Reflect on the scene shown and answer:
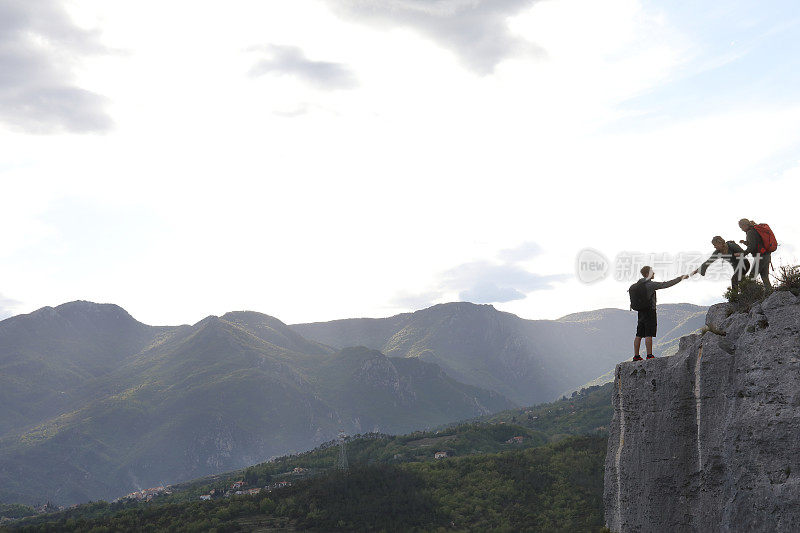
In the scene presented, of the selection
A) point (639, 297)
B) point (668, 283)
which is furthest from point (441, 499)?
point (668, 283)

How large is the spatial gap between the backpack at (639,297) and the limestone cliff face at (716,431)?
1.38 meters

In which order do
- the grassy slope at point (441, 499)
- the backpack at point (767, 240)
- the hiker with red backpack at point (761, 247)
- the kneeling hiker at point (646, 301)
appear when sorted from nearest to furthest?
the hiker with red backpack at point (761, 247), the backpack at point (767, 240), the kneeling hiker at point (646, 301), the grassy slope at point (441, 499)

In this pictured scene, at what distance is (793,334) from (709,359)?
1.79 metres

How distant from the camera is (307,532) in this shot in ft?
276

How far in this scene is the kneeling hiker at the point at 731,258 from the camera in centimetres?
1355

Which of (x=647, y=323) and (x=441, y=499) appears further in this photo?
(x=441, y=499)

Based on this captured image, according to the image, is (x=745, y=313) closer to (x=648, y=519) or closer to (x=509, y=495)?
(x=648, y=519)

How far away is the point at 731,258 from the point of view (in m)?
13.9

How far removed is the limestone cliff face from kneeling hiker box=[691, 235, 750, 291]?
1026 mm

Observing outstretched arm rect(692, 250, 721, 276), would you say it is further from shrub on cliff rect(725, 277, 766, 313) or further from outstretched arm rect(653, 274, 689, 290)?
shrub on cliff rect(725, 277, 766, 313)

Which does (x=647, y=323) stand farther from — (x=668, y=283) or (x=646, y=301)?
(x=668, y=283)

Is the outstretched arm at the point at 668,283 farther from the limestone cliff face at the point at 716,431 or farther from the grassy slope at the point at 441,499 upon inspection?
the grassy slope at the point at 441,499

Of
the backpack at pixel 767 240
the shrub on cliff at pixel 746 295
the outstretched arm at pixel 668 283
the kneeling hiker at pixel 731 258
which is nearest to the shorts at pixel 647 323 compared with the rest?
the outstretched arm at pixel 668 283

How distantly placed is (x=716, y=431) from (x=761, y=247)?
479 centimetres
